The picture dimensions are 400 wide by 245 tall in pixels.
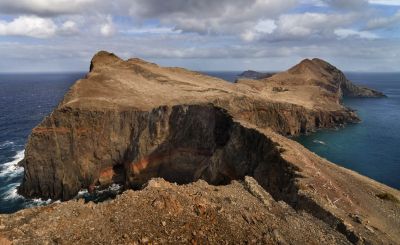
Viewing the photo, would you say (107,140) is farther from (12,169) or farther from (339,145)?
(339,145)

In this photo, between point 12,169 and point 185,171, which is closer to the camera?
point 185,171

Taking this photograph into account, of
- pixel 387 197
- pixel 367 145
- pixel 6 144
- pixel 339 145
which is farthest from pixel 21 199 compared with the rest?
pixel 367 145

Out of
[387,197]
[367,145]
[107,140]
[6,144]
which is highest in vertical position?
[387,197]

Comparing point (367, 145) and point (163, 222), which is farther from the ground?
point (163, 222)

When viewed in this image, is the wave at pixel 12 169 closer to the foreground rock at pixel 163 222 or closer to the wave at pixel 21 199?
the wave at pixel 21 199

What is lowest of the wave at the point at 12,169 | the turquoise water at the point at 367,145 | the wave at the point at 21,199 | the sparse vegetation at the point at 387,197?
the wave at the point at 21,199

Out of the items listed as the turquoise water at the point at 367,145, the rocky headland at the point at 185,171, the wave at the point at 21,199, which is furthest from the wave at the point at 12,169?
the turquoise water at the point at 367,145

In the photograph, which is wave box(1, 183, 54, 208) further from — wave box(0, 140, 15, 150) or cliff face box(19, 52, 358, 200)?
wave box(0, 140, 15, 150)

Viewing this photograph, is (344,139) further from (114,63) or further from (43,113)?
(43,113)
